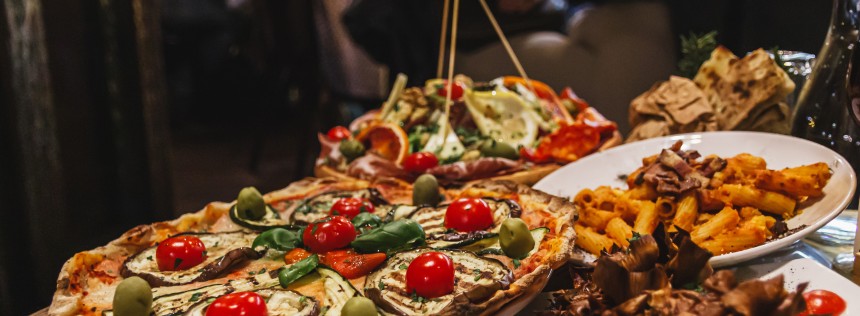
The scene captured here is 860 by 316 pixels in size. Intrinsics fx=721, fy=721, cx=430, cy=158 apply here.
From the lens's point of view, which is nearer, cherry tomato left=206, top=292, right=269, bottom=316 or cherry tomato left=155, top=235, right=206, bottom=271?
cherry tomato left=206, top=292, right=269, bottom=316

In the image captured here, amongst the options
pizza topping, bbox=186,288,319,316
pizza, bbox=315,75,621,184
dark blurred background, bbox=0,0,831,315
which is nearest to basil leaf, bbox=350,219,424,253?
pizza topping, bbox=186,288,319,316

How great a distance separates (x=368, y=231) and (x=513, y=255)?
32cm

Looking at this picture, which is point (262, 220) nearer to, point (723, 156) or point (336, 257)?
point (336, 257)

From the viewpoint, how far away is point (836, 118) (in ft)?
5.85

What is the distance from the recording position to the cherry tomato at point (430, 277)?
127 centimetres

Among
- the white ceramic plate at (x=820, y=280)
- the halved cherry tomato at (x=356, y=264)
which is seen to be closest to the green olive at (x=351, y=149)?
the halved cherry tomato at (x=356, y=264)

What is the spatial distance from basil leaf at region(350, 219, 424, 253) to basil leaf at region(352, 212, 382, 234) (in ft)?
0.44

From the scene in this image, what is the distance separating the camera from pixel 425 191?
183cm

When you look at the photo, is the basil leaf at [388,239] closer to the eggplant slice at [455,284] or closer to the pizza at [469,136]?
the eggplant slice at [455,284]

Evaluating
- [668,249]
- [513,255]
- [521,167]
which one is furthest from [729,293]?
[521,167]

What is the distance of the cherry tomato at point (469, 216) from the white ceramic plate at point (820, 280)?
23.1 inches

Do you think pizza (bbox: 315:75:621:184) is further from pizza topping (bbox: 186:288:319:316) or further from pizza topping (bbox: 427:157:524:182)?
pizza topping (bbox: 186:288:319:316)

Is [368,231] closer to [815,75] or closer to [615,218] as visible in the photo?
[615,218]

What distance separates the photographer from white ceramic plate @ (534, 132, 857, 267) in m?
1.53
